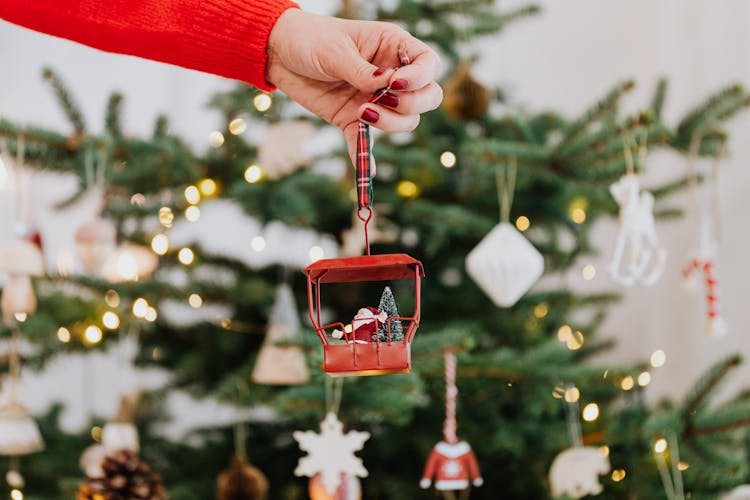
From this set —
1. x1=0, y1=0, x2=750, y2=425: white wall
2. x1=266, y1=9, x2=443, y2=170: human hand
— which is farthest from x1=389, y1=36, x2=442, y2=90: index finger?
x1=0, y1=0, x2=750, y2=425: white wall

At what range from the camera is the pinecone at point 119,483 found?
1354mm

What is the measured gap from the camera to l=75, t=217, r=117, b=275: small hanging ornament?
1504 mm

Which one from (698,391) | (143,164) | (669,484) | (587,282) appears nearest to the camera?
(698,391)

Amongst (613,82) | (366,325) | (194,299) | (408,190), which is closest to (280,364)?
(194,299)

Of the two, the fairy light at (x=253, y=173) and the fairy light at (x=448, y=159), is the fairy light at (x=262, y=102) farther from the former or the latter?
the fairy light at (x=448, y=159)

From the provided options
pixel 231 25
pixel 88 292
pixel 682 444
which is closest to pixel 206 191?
pixel 88 292

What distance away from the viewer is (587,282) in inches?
88.0

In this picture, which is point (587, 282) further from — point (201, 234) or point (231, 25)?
point (231, 25)

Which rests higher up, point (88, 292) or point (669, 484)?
point (88, 292)

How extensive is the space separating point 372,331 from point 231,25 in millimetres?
302

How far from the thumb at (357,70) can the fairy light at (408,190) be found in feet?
2.76

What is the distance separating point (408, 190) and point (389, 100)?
34.2 inches

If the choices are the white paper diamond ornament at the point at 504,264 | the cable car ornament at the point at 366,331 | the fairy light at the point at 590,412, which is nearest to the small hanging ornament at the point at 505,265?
the white paper diamond ornament at the point at 504,264

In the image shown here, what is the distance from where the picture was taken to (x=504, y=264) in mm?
1285
